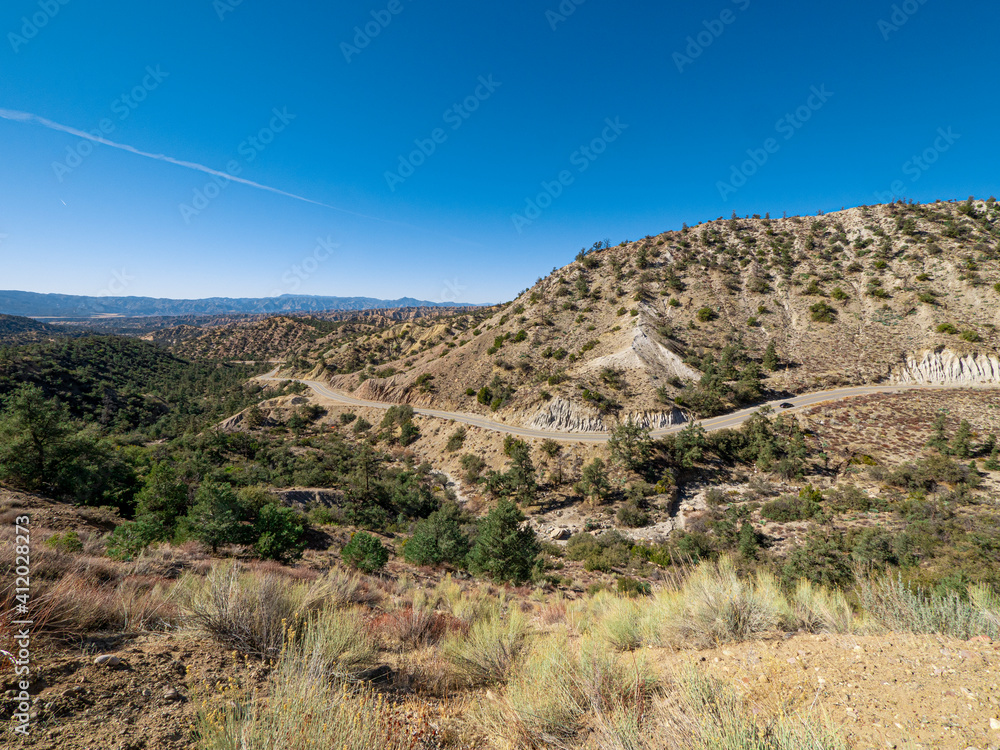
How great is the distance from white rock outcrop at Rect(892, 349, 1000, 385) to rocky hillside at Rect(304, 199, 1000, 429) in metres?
0.12

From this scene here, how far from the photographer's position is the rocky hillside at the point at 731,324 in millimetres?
37562

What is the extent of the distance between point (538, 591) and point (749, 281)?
5633cm

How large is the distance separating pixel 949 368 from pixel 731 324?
63.3ft

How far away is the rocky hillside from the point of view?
3756 cm

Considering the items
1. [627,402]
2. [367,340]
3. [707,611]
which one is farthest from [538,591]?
[367,340]

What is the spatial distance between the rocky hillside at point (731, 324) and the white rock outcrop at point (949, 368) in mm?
116

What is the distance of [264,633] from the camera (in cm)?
497

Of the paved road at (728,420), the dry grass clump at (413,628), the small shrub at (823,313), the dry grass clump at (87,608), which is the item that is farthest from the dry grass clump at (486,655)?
the small shrub at (823,313)

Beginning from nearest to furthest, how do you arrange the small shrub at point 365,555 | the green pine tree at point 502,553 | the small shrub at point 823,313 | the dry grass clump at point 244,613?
the dry grass clump at point 244,613 → the small shrub at point 365,555 → the green pine tree at point 502,553 → the small shrub at point 823,313

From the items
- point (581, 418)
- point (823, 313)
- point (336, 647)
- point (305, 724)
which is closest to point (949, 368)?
point (823, 313)

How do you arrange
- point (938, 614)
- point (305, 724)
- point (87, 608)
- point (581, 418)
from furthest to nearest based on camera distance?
1. point (581, 418)
2. point (938, 614)
3. point (87, 608)
4. point (305, 724)

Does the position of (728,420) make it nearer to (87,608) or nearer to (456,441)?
(456,441)

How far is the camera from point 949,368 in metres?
35.8

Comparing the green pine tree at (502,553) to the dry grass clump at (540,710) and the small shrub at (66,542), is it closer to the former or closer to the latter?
the dry grass clump at (540,710)
